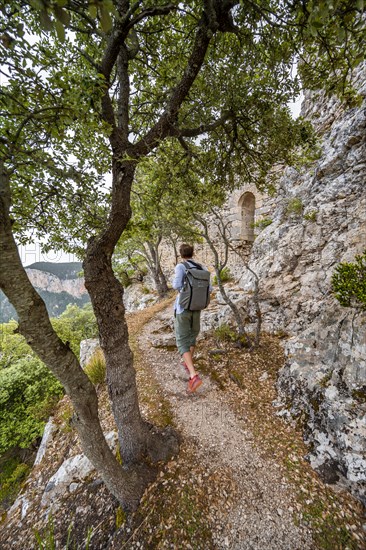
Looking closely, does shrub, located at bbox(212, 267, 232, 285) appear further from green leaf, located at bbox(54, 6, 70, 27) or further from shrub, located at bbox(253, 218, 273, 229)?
green leaf, located at bbox(54, 6, 70, 27)

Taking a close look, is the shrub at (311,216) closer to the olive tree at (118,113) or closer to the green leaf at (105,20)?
the olive tree at (118,113)

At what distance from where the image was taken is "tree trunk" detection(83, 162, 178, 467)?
2594mm

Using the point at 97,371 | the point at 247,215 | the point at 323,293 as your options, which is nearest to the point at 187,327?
the point at 97,371

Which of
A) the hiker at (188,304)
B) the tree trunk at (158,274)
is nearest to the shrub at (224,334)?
the hiker at (188,304)

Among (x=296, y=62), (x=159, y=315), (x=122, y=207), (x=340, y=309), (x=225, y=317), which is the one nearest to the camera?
(x=122, y=207)

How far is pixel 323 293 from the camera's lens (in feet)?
19.0

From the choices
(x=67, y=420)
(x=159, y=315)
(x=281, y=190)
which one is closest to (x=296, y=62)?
(x=281, y=190)

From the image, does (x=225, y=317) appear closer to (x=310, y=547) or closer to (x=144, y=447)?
(x=144, y=447)

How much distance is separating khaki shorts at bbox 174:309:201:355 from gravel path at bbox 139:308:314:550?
1180 millimetres

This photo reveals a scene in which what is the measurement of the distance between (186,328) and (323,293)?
4.32m

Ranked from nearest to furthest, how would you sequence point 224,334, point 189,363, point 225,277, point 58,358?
point 58,358 → point 189,363 → point 224,334 → point 225,277

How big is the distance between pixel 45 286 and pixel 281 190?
124773mm

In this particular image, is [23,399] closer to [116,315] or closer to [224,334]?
[224,334]

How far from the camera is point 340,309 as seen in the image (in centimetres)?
403
